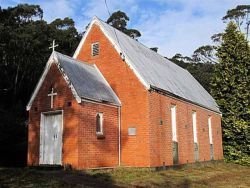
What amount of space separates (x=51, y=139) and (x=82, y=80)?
11.6 feet

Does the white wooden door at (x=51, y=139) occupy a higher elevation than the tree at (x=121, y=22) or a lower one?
lower

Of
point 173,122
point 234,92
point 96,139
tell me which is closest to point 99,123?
point 96,139

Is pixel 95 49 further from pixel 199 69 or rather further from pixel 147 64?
pixel 199 69

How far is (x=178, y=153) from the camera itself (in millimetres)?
24000

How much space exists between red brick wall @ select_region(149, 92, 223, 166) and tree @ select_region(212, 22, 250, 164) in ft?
7.27

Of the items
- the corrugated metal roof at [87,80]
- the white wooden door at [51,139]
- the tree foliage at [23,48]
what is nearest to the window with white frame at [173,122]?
the corrugated metal roof at [87,80]

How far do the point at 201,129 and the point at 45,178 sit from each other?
659 inches

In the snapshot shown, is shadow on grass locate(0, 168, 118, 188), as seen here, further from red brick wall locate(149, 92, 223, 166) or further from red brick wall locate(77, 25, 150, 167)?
red brick wall locate(149, 92, 223, 166)

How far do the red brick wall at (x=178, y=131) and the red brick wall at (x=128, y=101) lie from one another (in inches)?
15.8

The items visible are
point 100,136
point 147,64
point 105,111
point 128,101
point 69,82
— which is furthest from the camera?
point 147,64

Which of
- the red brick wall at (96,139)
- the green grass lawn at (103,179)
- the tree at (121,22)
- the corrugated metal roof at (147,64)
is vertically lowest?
the green grass lawn at (103,179)

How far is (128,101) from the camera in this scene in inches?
854

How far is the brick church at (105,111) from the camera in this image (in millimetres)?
19219

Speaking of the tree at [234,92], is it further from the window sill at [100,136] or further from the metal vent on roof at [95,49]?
the window sill at [100,136]
